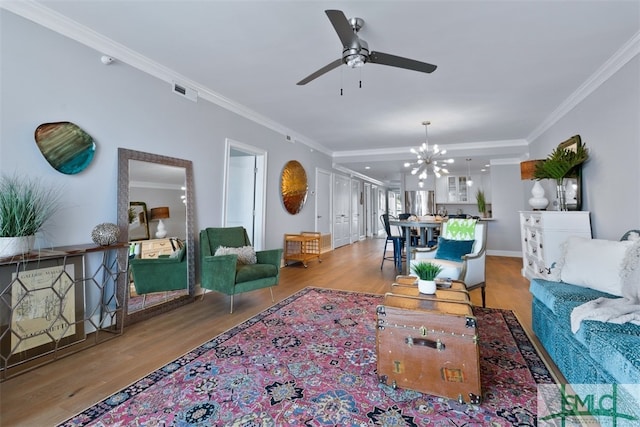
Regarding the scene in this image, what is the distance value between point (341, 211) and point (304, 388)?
6.88m

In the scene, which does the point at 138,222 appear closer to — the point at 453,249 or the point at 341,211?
the point at 453,249

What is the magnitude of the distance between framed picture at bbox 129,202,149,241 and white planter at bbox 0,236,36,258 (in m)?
0.85

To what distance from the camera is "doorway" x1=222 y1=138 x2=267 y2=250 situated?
16.0ft

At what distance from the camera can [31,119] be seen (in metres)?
2.21

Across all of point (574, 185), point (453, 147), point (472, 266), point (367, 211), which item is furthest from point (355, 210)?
point (472, 266)

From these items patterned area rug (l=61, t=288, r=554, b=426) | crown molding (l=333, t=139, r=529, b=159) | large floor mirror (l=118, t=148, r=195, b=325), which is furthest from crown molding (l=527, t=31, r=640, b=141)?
large floor mirror (l=118, t=148, r=195, b=325)

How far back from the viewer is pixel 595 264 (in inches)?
83.2

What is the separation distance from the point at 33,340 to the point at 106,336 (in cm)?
50

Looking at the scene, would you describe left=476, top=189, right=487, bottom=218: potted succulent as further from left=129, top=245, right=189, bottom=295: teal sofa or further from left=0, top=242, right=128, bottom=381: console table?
left=0, top=242, right=128, bottom=381: console table

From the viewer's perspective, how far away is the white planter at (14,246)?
6.17ft

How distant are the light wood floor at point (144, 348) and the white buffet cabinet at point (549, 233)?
39 cm

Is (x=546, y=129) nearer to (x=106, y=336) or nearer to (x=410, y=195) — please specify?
(x=410, y=195)

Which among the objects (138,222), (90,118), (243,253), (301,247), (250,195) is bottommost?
(301,247)

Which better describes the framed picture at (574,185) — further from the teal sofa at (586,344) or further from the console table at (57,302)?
the console table at (57,302)
